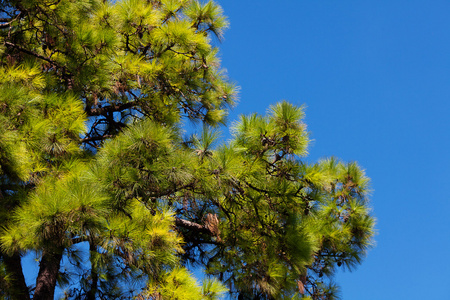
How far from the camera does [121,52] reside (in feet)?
11.1

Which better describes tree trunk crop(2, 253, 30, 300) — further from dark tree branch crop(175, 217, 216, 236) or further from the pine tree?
dark tree branch crop(175, 217, 216, 236)

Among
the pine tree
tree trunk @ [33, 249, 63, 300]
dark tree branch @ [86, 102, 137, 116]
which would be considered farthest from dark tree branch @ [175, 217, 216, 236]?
dark tree branch @ [86, 102, 137, 116]

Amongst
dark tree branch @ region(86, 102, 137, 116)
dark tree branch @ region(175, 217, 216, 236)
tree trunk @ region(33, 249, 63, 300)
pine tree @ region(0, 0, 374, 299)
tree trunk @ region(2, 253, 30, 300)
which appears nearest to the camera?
pine tree @ region(0, 0, 374, 299)

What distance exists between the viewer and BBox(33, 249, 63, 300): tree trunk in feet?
9.18

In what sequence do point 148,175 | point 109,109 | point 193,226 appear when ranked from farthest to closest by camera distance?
point 109,109 → point 193,226 → point 148,175

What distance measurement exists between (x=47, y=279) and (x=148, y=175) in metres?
0.96

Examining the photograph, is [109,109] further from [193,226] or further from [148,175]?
[148,175]

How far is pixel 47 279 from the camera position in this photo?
2.85 meters

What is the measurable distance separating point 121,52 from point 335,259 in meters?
1.92

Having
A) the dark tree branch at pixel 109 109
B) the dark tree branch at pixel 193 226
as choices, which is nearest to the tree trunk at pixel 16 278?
the dark tree branch at pixel 193 226

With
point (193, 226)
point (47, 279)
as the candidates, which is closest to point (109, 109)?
point (193, 226)

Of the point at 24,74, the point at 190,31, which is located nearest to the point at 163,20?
the point at 190,31

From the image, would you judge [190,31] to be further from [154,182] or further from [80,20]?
[154,182]

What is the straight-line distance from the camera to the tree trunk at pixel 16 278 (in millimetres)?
2676
